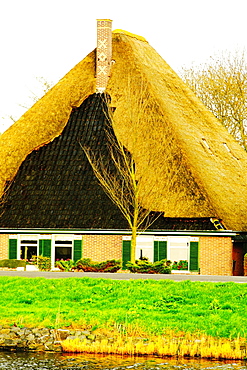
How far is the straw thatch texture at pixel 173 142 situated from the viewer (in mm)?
38438

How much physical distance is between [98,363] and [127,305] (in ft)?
16.0

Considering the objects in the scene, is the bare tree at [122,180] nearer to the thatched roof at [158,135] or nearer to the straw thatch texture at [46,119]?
the thatched roof at [158,135]

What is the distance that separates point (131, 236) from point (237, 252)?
5205 mm

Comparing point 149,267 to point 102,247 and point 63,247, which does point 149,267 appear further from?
point 63,247

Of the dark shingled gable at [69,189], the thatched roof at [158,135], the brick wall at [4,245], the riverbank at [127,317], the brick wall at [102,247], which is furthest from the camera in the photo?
the brick wall at [4,245]

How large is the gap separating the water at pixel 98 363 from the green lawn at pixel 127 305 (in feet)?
5.33

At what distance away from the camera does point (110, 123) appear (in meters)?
42.4

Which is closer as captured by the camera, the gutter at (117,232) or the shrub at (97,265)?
the gutter at (117,232)

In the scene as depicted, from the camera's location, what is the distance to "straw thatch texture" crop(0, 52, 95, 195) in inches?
1714

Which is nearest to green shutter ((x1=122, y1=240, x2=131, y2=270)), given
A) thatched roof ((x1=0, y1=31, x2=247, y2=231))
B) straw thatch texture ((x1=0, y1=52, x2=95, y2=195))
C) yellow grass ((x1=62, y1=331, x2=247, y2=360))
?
thatched roof ((x1=0, y1=31, x2=247, y2=231))

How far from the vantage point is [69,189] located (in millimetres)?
40969

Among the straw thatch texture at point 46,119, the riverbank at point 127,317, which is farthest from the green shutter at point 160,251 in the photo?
the riverbank at point 127,317

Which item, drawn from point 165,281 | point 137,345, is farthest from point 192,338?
point 165,281

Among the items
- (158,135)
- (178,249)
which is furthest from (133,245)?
(158,135)
